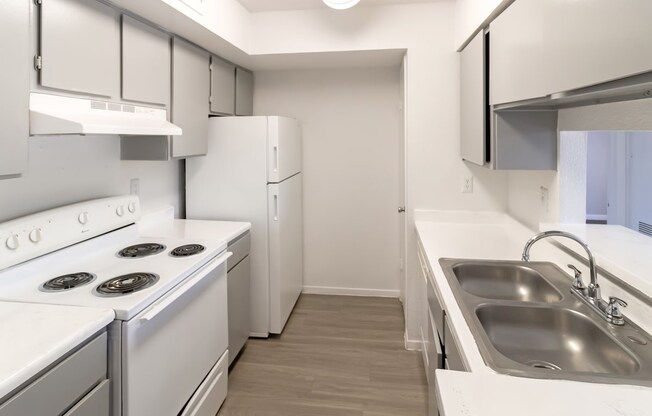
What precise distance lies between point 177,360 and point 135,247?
0.69 meters

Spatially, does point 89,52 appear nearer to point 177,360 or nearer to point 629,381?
point 177,360

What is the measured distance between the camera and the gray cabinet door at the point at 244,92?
3219 mm

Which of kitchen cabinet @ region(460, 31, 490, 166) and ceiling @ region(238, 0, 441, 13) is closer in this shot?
kitchen cabinet @ region(460, 31, 490, 166)

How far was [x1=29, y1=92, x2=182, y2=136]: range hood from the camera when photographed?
1.29 metres

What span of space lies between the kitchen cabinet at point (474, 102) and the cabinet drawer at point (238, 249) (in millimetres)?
1593

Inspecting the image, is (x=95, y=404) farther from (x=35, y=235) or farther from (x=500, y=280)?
(x=500, y=280)

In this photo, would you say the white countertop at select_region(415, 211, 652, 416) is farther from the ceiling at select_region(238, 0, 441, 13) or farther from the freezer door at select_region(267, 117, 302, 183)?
the ceiling at select_region(238, 0, 441, 13)

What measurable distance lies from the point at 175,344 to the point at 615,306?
168cm

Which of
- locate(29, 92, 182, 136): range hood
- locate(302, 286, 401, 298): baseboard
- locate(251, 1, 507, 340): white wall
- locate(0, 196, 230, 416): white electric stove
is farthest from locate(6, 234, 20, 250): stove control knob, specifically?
locate(302, 286, 401, 298): baseboard

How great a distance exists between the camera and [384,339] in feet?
9.54

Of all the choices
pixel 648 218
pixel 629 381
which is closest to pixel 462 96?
pixel 648 218

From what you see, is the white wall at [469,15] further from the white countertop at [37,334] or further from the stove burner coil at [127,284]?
the white countertop at [37,334]

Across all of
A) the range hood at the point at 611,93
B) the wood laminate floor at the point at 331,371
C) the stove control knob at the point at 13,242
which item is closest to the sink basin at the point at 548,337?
the range hood at the point at 611,93

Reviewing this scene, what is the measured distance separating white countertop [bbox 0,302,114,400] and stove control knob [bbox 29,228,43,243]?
1.05 ft
